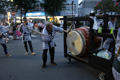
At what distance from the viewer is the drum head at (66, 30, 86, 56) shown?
13.0 feet

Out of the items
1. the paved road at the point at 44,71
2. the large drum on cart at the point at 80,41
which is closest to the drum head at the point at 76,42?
the large drum on cart at the point at 80,41

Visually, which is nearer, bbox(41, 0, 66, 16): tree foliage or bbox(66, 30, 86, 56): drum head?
bbox(66, 30, 86, 56): drum head

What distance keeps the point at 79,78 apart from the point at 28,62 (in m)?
2.31

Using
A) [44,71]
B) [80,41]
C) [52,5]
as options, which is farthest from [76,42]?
[52,5]

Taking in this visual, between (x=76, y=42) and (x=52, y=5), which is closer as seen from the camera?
(x=76, y=42)

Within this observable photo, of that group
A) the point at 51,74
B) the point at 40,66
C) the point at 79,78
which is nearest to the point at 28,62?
the point at 40,66

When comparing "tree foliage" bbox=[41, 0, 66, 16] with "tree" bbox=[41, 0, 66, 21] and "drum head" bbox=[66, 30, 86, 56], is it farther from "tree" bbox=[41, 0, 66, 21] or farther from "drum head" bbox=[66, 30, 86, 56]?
"drum head" bbox=[66, 30, 86, 56]

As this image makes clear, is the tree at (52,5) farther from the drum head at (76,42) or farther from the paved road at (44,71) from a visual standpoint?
the drum head at (76,42)

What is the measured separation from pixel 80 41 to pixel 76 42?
21cm

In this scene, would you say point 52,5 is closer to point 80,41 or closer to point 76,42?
point 76,42

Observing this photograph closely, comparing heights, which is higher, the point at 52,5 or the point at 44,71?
the point at 52,5

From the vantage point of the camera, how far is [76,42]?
4188 mm

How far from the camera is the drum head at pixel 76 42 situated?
156 inches

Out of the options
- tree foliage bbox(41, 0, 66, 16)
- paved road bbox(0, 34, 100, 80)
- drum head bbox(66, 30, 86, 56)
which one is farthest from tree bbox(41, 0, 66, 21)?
drum head bbox(66, 30, 86, 56)
